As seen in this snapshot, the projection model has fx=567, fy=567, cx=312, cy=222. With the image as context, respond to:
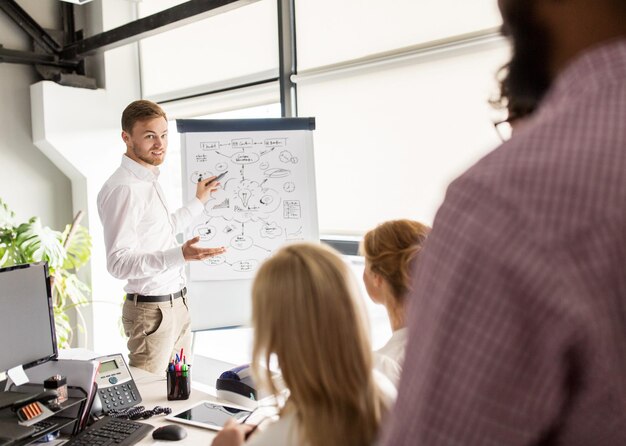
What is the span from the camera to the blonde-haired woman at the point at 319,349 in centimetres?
100

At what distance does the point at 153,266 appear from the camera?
104 inches

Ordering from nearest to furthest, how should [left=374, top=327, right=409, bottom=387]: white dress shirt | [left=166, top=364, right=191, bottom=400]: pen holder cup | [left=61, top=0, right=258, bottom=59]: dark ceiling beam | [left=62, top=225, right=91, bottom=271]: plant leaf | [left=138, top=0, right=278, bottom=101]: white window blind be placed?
[left=374, top=327, right=409, bottom=387]: white dress shirt < [left=166, top=364, right=191, bottom=400]: pen holder cup < [left=61, top=0, right=258, bottom=59]: dark ceiling beam < [left=138, top=0, right=278, bottom=101]: white window blind < [left=62, top=225, right=91, bottom=271]: plant leaf

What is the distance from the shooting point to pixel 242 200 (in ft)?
9.31

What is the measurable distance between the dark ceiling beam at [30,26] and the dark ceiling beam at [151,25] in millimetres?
128

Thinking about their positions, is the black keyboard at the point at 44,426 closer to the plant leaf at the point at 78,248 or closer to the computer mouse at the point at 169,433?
the computer mouse at the point at 169,433

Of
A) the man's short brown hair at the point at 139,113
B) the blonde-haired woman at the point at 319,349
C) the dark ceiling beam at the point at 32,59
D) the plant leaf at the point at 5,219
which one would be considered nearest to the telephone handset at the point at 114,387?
the blonde-haired woman at the point at 319,349

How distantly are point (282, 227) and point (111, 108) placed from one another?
2.73 meters

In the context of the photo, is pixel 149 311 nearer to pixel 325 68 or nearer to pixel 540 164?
pixel 325 68

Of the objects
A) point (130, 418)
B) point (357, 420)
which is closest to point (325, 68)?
point (130, 418)

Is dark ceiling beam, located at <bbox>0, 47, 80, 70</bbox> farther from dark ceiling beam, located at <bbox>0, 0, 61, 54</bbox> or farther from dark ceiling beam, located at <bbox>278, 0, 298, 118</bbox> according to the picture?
dark ceiling beam, located at <bbox>278, 0, 298, 118</bbox>

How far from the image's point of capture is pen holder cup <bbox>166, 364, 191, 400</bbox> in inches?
76.3

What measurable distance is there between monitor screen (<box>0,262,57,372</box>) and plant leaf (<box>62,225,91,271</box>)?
277 cm

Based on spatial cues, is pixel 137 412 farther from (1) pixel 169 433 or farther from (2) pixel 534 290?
(2) pixel 534 290

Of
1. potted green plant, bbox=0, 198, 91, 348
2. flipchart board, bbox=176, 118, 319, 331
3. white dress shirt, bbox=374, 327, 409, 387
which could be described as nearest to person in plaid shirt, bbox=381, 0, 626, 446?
white dress shirt, bbox=374, 327, 409, 387
